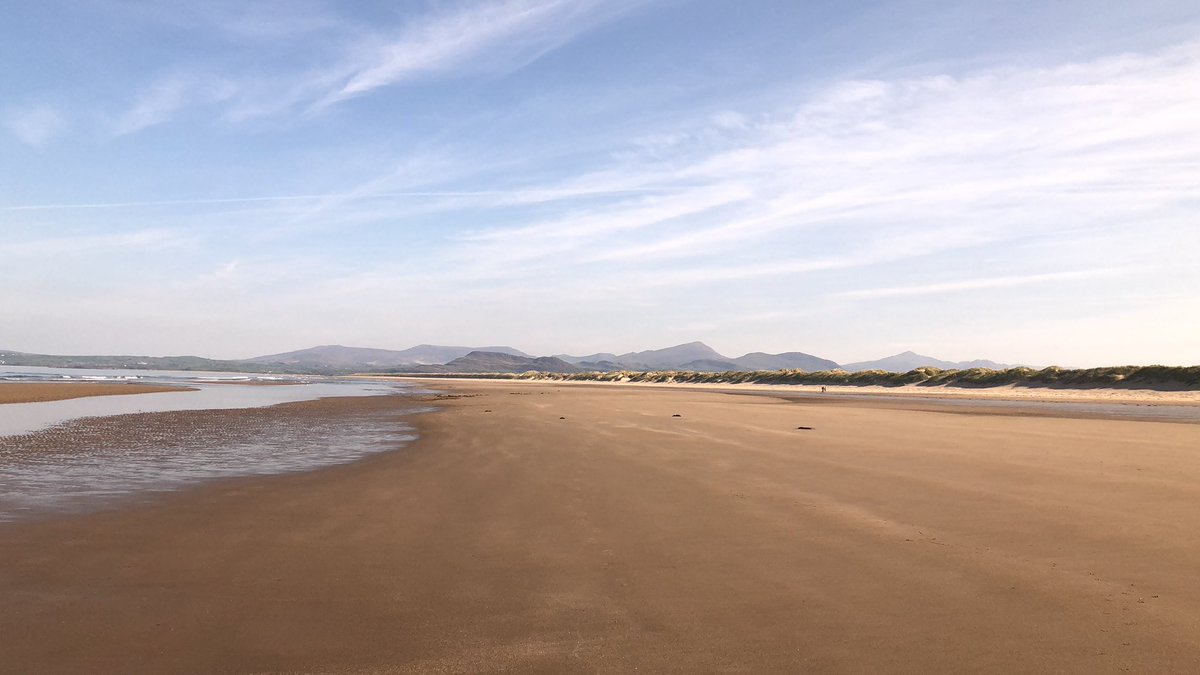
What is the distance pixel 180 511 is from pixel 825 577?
6.98 m

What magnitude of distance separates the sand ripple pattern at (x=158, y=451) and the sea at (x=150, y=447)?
16mm

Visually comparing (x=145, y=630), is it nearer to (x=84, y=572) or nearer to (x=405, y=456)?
(x=84, y=572)

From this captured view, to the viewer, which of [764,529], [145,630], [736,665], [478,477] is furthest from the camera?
[478,477]

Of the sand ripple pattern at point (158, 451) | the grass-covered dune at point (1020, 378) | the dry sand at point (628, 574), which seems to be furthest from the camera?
the grass-covered dune at point (1020, 378)

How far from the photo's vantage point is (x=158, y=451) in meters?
12.8

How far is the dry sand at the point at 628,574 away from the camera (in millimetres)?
3824

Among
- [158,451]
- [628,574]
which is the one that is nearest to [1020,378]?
[628,574]

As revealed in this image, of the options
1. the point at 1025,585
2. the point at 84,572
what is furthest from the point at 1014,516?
the point at 84,572

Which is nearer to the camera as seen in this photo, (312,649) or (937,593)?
(312,649)

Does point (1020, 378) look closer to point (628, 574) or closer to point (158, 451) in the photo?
point (628, 574)

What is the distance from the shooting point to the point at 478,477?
1000cm

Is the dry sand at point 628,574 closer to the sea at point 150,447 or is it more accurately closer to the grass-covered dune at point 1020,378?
the sea at point 150,447

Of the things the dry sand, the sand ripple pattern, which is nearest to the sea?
the sand ripple pattern

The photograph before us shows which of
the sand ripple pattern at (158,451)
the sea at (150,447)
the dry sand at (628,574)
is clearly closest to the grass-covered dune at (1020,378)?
the dry sand at (628,574)
